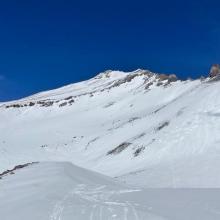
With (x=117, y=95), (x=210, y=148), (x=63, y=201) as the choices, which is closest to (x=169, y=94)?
(x=117, y=95)

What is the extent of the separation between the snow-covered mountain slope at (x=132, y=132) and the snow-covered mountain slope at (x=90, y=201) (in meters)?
8.77

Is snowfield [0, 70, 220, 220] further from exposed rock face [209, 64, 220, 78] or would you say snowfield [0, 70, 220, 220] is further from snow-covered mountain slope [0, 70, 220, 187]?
exposed rock face [209, 64, 220, 78]

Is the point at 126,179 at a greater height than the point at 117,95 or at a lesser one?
lesser

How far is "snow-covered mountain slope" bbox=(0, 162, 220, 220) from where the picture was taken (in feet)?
40.2

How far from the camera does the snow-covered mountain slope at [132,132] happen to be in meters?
29.4

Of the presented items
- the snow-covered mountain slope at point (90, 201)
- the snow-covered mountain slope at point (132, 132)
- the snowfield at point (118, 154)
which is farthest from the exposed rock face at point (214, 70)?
the snow-covered mountain slope at point (90, 201)

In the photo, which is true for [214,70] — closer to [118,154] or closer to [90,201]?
[118,154]

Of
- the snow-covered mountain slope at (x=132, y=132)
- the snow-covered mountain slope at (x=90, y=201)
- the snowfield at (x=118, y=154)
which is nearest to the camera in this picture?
the snow-covered mountain slope at (x=90, y=201)

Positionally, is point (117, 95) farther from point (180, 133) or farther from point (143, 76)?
point (180, 133)

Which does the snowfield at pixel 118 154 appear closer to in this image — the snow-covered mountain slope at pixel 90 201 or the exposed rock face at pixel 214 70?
the snow-covered mountain slope at pixel 90 201

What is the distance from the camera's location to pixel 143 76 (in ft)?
250

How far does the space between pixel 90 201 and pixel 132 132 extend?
102 feet

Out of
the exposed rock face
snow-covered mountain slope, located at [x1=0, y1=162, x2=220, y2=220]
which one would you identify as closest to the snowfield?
snow-covered mountain slope, located at [x1=0, y1=162, x2=220, y2=220]

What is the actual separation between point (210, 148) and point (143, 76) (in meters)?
45.9
